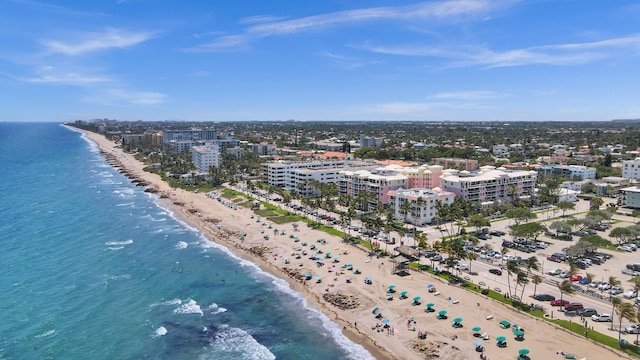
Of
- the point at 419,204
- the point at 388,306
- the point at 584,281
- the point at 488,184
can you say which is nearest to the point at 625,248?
the point at 584,281

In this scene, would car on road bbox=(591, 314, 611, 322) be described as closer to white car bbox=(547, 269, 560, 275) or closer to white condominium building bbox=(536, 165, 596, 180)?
white car bbox=(547, 269, 560, 275)

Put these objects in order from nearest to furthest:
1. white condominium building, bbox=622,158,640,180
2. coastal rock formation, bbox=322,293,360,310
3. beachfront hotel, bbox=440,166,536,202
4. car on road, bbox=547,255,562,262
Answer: coastal rock formation, bbox=322,293,360,310 < car on road, bbox=547,255,562,262 < beachfront hotel, bbox=440,166,536,202 < white condominium building, bbox=622,158,640,180

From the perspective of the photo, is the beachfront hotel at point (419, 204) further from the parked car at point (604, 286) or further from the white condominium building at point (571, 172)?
the white condominium building at point (571, 172)

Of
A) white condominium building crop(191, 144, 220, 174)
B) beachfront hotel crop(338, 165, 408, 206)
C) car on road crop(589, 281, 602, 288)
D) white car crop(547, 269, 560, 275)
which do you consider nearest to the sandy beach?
white car crop(547, 269, 560, 275)

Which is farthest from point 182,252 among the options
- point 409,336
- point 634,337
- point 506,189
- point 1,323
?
point 506,189

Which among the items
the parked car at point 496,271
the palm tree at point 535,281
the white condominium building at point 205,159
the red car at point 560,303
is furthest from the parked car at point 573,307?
the white condominium building at point 205,159

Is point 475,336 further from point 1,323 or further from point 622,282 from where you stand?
point 1,323

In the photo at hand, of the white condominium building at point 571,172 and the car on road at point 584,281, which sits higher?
the white condominium building at point 571,172
